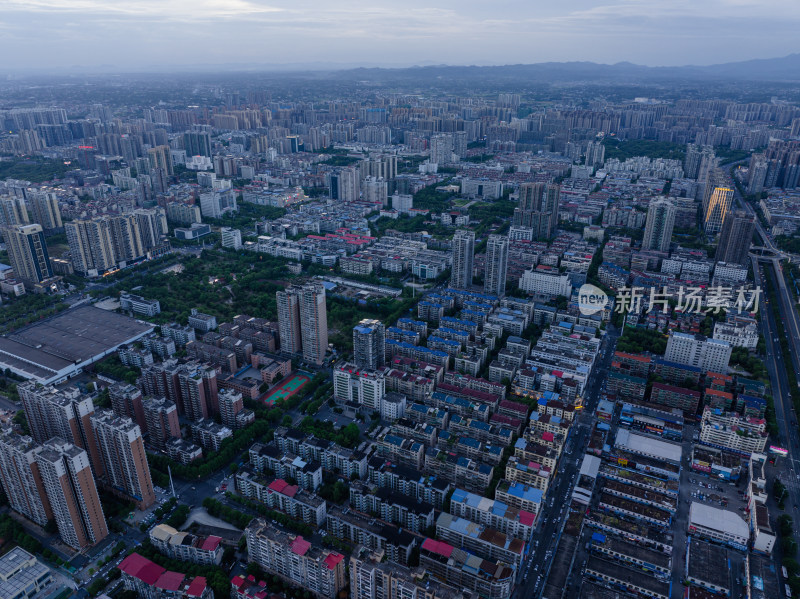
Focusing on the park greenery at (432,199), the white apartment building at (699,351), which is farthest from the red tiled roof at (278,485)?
the park greenery at (432,199)

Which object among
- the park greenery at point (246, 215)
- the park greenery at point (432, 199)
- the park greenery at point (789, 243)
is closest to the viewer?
the park greenery at point (789, 243)

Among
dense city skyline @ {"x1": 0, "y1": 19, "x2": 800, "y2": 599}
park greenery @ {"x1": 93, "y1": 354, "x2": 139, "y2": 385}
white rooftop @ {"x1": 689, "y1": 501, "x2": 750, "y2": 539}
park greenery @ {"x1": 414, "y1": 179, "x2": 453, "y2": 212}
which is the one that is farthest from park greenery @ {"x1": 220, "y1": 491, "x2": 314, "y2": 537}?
park greenery @ {"x1": 414, "y1": 179, "x2": 453, "y2": 212}

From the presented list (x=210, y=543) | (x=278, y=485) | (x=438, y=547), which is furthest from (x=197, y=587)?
(x=438, y=547)

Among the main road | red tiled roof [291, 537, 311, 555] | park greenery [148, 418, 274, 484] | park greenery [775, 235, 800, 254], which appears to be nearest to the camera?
red tiled roof [291, 537, 311, 555]

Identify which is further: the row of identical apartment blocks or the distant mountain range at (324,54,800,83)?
the distant mountain range at (324,54,800,83)

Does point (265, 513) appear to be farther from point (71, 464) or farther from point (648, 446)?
point (648, 446)

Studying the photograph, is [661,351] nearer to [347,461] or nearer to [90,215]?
[347,461]

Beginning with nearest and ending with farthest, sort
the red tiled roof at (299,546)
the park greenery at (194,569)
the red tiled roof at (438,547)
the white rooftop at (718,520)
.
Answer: the red tiled roof at (299,546)
the park greenery at (194,569)
the red tiled roof at (438,547)
the white rooftop at (718,520)

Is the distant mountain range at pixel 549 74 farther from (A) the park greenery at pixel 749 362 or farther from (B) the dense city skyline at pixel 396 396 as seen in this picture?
(A) the park greenery at pixel 749 362

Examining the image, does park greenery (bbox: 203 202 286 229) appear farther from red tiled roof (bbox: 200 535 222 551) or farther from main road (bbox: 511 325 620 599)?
Answer: red tiled roof (bbox: 200 535 222 551)

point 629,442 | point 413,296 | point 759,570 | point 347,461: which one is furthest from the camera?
point 413,296

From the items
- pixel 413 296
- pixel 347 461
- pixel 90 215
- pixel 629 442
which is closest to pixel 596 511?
pixel 629 442
